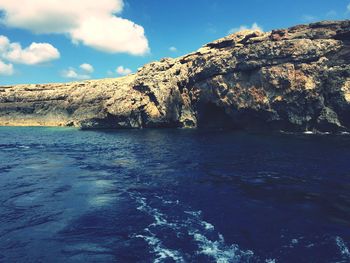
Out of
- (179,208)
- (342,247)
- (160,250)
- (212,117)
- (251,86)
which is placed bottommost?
(342,247)

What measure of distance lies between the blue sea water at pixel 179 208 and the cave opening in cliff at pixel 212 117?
51.1m

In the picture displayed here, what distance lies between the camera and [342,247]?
24.8 m

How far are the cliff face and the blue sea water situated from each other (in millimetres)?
34057

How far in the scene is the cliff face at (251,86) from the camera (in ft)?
307

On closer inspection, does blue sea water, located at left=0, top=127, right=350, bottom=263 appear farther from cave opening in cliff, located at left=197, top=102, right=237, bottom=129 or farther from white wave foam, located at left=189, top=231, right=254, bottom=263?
cave opening in cliff, located at left=197, top=102, right=237, bottom=129

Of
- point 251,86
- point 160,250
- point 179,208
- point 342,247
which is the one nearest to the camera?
point 160,250

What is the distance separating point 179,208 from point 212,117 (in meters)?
87.4

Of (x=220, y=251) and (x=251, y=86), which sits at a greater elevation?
(x=251, y=86)

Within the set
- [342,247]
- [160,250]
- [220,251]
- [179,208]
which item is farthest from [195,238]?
[342,247]

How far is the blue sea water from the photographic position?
24.6m

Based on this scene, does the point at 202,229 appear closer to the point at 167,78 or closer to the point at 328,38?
the point at 328,38

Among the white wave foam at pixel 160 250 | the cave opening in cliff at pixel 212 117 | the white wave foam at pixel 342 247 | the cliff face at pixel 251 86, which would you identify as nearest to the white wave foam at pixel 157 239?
the white wave foam at pixel 160 250

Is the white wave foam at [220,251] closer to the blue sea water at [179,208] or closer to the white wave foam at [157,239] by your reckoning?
the blue sea water at [179,208]

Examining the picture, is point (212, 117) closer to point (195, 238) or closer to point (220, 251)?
point (195, 238)
